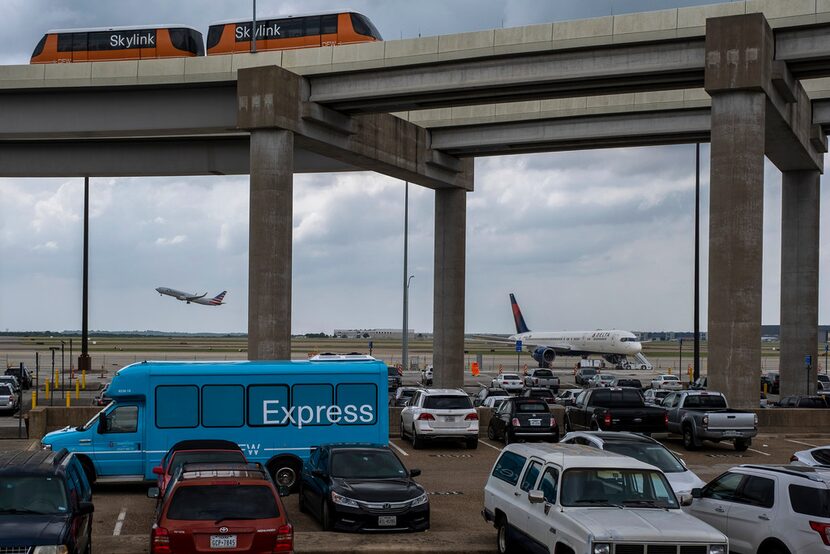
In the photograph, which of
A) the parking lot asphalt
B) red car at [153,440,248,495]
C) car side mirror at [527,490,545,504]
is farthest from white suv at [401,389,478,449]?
car side mirror at [527,490,545,504]

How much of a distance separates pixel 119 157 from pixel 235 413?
33.3 m

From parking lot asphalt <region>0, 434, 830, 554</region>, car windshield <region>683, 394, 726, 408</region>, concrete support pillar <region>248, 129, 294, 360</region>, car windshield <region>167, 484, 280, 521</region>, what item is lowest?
parking lot asphalt <region>0, 434, 830, 554</region>

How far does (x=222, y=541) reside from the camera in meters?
12.1

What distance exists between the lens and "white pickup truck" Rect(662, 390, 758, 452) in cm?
2930

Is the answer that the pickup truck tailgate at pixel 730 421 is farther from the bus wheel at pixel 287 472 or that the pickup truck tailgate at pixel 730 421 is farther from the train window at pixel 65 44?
the train window at pixel 65 44

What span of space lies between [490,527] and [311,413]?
621 cm

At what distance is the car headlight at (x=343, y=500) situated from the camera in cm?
1638

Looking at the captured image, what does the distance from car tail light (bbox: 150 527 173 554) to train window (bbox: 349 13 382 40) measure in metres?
34.7

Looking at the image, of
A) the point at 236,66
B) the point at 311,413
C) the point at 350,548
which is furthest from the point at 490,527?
the point at 236,66

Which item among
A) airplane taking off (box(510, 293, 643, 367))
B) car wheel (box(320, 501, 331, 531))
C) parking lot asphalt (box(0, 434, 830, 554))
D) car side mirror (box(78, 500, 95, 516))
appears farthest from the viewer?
airplane taking off (box(510, 293, 643, 367))

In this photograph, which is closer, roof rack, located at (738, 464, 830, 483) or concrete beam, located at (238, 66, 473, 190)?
roof rack, located at (738, 464, 830, 483)

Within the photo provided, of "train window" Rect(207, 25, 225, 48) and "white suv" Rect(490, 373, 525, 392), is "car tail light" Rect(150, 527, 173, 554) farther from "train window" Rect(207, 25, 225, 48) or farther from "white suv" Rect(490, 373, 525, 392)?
"white suv" Rect(490, 373, 525, 392)

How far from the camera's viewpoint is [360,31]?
44312 millimetres

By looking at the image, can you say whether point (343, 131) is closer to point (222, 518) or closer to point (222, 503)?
point (222, 503)
